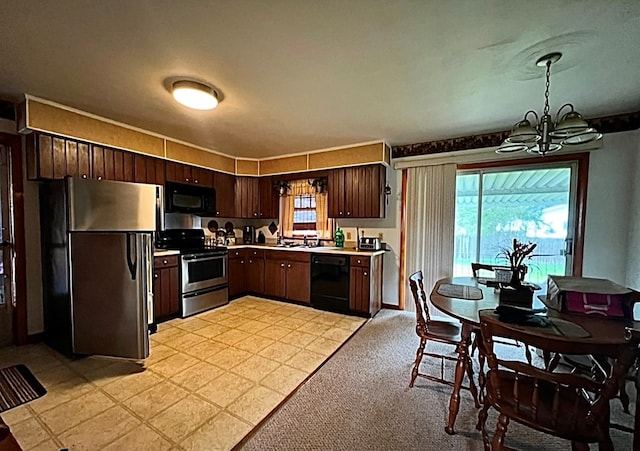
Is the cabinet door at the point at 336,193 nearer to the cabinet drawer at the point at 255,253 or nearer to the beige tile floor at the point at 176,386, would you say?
the cabinet drawer at the point at 255,253

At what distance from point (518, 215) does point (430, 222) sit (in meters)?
1.06

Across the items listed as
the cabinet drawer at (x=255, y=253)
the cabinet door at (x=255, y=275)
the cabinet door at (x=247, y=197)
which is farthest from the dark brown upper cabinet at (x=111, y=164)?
the cabinet door at (x=255, y=275)

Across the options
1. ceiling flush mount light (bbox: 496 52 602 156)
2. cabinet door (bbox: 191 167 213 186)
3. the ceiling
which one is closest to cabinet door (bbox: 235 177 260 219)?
cabinet door (bbox: 191 167 213 186)

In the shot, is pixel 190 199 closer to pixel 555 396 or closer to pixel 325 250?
pixel 325 250

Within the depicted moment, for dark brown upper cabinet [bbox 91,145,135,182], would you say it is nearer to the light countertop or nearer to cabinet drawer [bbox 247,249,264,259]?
the light countertop

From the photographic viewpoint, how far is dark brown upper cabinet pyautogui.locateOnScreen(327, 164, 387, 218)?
407 centimetres

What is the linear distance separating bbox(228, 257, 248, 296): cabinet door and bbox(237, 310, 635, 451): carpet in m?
2.51

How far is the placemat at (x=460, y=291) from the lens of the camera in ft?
7.19

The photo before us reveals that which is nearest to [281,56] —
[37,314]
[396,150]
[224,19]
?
[224,19]

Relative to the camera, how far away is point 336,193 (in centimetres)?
438

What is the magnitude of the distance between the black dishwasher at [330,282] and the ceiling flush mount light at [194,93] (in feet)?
8.32

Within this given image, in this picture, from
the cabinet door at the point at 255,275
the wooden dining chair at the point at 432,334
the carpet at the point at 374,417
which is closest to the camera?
the carpet at the point at 374,417

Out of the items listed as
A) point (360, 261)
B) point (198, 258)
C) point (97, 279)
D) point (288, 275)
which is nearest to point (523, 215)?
point (360, 261)

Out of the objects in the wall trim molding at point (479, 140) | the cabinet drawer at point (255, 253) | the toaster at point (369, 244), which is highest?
the wall trim molding at point (479, 140)
